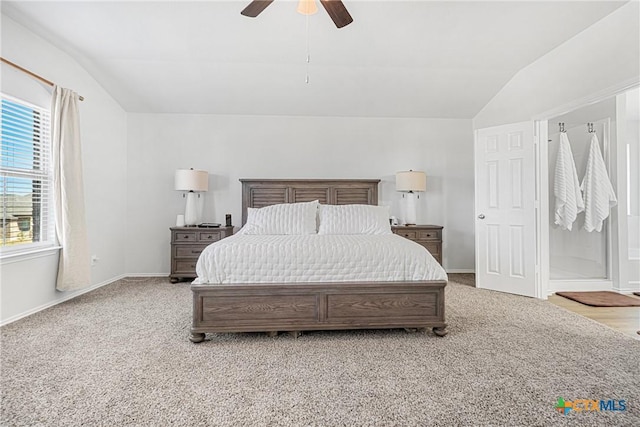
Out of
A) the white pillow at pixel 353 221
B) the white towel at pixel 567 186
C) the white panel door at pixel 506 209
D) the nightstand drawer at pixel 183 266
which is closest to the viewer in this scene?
the white pillow at pixel 353 221

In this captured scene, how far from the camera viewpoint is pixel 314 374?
176 cm

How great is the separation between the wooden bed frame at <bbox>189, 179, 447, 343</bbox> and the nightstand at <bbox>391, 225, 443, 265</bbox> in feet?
6.39

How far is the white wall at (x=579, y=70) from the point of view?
237 centimetres

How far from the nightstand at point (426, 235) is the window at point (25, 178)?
4153 mm

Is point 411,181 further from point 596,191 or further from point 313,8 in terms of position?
point 313,8

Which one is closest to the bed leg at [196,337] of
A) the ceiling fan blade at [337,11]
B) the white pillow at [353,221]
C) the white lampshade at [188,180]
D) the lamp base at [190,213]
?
the white pillow at [353,221]

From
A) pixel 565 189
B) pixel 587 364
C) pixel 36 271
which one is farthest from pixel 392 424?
pixel 565 189

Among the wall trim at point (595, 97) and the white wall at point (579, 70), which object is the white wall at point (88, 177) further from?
the wall trim at point (595, 97)

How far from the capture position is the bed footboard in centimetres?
219

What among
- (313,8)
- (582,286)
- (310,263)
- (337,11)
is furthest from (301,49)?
(582,286)

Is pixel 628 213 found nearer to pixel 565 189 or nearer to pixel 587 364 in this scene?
pixel 565 189

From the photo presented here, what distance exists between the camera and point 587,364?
1863 mm

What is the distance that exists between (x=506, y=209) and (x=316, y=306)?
276cm

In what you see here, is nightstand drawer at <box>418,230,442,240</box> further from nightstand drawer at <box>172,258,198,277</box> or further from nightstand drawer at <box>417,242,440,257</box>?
nightstand drawer at <box>172,258,198,277</box>
